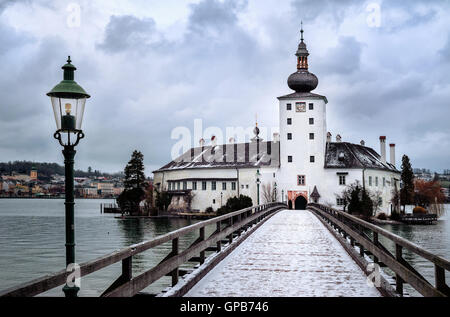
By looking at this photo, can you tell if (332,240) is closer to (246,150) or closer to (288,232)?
(288,232)

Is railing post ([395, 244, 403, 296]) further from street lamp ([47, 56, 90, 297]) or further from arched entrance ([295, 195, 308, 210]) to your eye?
arched entrance ([295, 195, 308, 210])

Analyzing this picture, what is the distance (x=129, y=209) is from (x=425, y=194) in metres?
53.8

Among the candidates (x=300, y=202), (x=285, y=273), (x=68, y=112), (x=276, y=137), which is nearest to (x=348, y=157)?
(x=300, y=202)

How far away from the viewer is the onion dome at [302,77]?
251 ft

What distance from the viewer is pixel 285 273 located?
10.6 metres

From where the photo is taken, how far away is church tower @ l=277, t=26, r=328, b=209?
250 feet

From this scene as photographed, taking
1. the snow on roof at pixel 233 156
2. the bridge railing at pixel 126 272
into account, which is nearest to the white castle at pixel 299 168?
the snow on roof at pixel 233 156

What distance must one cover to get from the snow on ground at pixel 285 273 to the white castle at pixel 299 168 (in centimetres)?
5867

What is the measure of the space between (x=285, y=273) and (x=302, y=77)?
2663 inches

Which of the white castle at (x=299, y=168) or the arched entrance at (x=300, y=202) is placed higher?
the white castle at (x=299, y=168)

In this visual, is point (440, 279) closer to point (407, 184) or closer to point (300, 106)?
point (300, 106)

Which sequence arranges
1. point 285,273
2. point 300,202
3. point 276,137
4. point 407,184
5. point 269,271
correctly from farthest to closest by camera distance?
point 407,184 → point 276,137 → point 300,202 → point 269,271 → point 285,273

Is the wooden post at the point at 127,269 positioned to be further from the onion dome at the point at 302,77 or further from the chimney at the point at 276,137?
the chimney at the point at 276,137
